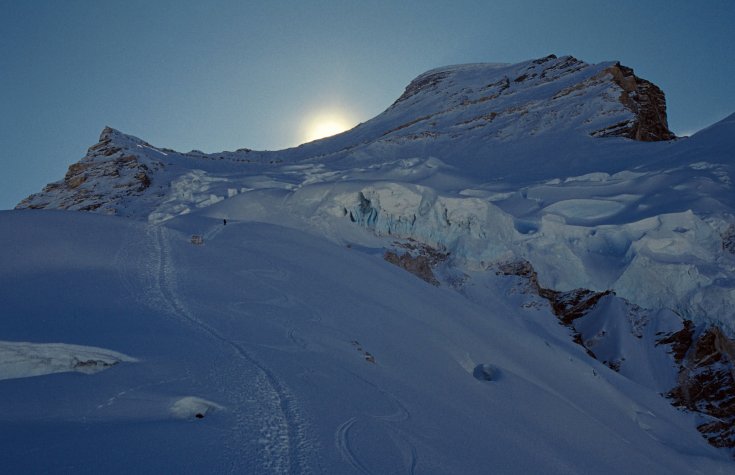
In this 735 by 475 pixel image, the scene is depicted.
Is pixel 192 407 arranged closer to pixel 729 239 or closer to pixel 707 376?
pixel 707 376

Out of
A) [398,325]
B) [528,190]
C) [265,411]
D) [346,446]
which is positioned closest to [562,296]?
[528,190]

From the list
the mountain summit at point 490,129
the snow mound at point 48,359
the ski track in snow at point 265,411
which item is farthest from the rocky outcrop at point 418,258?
the mountain summit at point 490,129

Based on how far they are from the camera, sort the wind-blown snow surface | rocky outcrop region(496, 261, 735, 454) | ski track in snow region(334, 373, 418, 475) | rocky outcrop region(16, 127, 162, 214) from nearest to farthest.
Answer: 1. the wind-blown snow surface
2. ski track in snow region(334, 373, 418, 475)
3. rocky outcrop region(496, 261, 735, 454)
4. rocky outcrop region(16, 127, 162, 214)

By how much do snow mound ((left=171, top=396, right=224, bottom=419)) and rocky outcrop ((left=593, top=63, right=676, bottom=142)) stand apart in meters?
41.5

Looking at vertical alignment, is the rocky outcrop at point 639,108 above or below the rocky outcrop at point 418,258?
above

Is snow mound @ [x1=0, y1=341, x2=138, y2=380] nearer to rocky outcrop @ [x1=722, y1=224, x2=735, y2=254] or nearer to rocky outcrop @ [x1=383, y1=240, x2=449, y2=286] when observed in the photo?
rocky outcrop @ [x1=383, y1=240, x2=449, y2=286]

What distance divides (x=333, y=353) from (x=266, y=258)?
19.1 ft

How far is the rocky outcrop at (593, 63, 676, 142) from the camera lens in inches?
1542

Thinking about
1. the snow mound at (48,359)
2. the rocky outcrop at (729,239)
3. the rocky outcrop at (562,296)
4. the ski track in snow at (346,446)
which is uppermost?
the snow mound at (48,359)

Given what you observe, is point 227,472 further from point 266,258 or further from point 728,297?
point 728,297

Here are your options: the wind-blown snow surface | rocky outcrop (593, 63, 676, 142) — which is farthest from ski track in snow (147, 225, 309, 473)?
rocky outcrop (593, 63, 676, 142)

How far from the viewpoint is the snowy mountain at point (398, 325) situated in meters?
5.00

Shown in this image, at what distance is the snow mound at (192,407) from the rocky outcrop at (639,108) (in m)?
41.5

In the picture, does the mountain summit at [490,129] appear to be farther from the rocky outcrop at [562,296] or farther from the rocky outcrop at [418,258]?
the rocky outcrop at [418,258]
